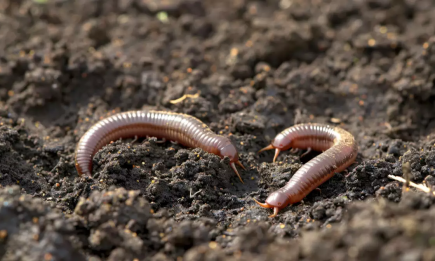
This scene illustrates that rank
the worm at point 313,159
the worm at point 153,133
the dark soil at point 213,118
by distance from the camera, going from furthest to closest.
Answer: the worm at point 153,133, the worm at point 313,159, the dark soil at point 213,118

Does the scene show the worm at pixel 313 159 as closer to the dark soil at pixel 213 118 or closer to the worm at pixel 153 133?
the dark soil at pixel 213 118

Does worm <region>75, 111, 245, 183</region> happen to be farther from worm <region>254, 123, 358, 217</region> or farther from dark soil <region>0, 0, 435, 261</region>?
worm <region>254, 123, 358, 217</region>

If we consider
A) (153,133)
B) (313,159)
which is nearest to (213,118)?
(153,133)

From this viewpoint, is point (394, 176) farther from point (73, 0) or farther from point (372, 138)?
point (73, 0)

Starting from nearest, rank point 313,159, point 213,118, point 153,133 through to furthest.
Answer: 1. point 313,159
2. point 153,133
3. point 213,118

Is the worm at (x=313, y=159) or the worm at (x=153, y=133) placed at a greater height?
the worm at (x=153, y=133)

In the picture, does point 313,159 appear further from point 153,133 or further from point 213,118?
point 153,133

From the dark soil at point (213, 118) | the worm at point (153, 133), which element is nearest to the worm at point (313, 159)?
the dark soil at point (213, 118)
